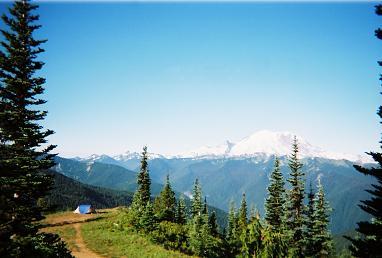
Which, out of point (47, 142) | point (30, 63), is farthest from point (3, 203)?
point (30, 63)

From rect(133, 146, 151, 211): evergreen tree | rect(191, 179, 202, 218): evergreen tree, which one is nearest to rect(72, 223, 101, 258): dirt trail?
rect(133, 146, 151, 211): evergreen tree

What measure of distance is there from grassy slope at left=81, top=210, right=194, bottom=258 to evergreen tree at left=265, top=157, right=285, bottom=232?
706 inches

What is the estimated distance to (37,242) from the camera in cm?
1984

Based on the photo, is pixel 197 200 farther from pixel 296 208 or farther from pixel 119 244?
pixel 119 244

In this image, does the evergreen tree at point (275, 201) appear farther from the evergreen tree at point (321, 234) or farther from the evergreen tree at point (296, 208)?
the evergreen tree at point (321, 234)

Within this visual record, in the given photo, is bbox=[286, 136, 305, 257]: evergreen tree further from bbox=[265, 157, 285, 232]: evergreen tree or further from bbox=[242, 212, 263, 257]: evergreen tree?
bbox=[242, 212, 263, 257]: evergreen tree

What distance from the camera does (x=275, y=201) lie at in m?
46.5

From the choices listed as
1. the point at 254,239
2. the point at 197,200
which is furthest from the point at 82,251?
the point at 197,200

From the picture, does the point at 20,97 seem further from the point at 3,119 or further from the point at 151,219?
the point at 151,219

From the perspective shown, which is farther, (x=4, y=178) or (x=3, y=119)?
(x=3, y=119)

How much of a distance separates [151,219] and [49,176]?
76.1 ft

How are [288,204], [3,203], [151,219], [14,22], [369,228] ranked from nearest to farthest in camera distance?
[3,203] → [369,228] → [14,22] → [288,204] → [151,219]

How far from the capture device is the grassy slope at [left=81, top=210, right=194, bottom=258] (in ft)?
106

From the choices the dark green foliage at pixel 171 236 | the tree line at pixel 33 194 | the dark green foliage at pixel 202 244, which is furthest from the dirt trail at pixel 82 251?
the dark green foliage at pixel 202 244
